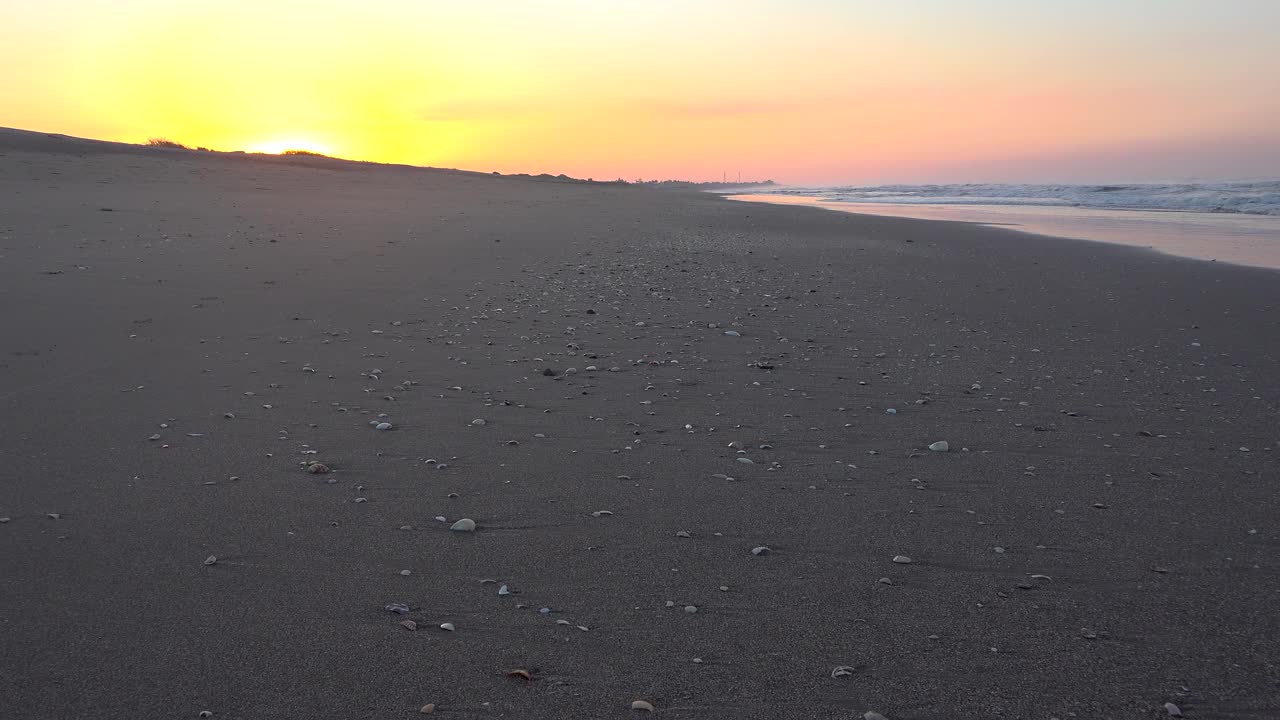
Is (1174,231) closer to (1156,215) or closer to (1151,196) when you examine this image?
(1156,215)

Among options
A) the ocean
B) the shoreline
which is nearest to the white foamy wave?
the ocean

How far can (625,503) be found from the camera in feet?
13.6

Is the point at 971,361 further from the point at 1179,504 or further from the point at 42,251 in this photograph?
the point at 42,251

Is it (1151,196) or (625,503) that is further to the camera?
(1151,196)

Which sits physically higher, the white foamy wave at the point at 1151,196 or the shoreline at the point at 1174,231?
the white foamy wave at the point at 1151,196

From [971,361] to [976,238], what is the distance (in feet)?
37.9

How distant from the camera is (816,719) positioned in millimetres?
2547

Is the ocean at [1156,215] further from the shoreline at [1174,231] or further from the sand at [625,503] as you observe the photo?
the sand at [625,503]

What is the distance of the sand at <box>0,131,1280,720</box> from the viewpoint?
273 cm

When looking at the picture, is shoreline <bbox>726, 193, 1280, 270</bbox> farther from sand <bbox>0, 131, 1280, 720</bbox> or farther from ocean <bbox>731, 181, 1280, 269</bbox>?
sand <bbox>0, 131, 1280, 720</bbox>

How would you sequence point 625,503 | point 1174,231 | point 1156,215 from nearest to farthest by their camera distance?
point 625,503 < point 1174,231 < point 1156,215

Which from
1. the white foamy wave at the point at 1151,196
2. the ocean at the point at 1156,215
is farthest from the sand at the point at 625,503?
the white foamy wave at the point at 1151,196

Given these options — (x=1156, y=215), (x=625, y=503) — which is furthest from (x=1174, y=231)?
(x=625, y=503)

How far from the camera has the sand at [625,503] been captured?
2732 mm
